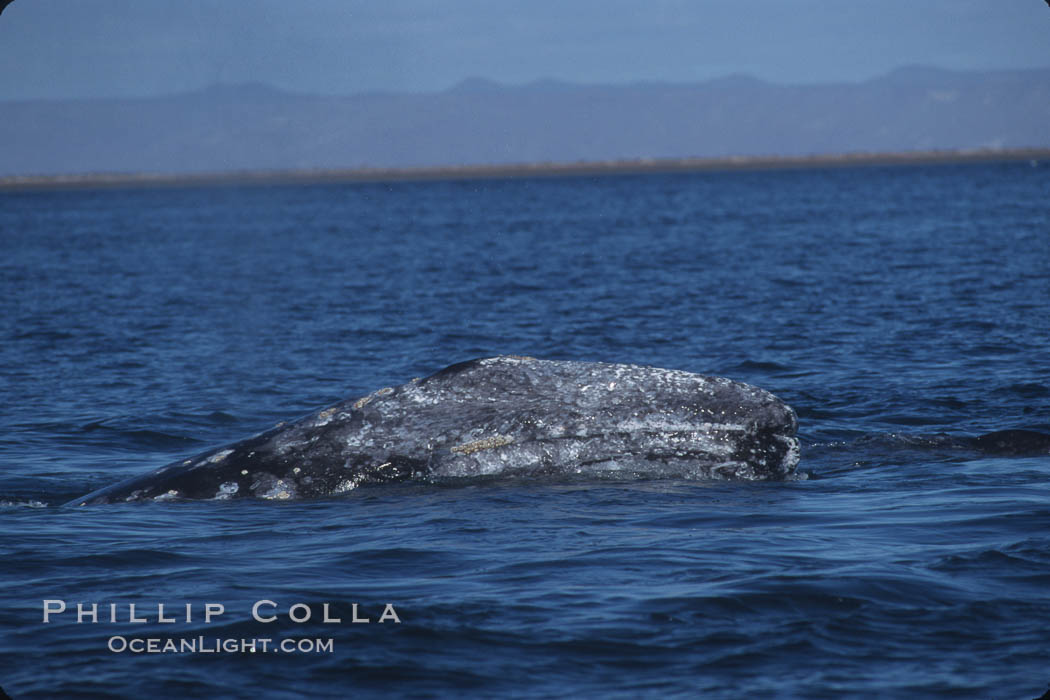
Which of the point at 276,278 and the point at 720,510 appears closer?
the point at 720,510

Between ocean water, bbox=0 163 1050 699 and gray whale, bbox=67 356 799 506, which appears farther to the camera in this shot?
gray whale, bbox=67 356 799 506

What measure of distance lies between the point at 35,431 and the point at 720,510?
800cm

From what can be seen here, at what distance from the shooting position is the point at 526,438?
993 cm

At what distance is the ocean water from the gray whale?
19cm

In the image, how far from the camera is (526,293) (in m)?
28.2

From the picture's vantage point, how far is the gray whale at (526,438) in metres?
9.88

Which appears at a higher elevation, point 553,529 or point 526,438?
point 526,438

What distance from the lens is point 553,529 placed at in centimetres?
863

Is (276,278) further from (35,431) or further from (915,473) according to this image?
(915,473)

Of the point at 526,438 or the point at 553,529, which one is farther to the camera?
the point at 526,438

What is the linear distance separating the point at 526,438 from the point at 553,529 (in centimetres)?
141

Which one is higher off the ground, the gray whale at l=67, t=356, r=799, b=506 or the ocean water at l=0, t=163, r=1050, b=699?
the gray whale at l=67, t=356, r=799, b=506


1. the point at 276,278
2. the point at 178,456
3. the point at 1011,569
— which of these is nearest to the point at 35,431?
the point at 178,456

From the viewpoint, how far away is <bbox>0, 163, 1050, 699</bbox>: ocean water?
6.23 metres
